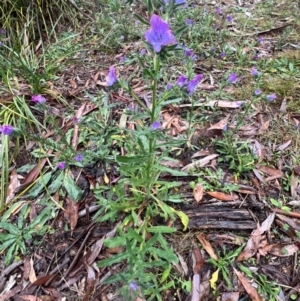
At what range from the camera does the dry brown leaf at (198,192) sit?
184 centimetres

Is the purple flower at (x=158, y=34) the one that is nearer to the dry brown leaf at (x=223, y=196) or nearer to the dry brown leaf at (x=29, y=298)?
the dry brown leaf at (x=223, y=196)

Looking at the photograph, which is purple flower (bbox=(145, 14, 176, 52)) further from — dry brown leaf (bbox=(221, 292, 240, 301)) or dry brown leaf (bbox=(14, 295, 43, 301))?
dry brown leaf (bbox=(14, 295, 43, 301))

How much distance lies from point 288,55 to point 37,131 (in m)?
2.25

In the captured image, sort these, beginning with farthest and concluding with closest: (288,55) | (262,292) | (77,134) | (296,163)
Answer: (288,55)
(77,134)
(296,163)
(262,292)

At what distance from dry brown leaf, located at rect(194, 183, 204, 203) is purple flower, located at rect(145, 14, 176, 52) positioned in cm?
96

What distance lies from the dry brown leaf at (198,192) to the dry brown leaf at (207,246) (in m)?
0.21

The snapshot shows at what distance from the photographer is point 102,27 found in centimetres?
338

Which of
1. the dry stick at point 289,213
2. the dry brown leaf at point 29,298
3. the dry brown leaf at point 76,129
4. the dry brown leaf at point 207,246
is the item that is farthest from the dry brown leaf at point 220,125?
the dry brown leaf at point 29,298

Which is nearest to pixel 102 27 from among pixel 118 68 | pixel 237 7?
pixel 118 68

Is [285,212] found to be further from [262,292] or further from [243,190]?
[262,292]

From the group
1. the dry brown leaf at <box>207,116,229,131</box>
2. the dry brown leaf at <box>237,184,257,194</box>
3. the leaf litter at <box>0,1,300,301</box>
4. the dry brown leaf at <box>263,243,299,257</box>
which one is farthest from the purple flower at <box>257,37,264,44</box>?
the dry brown leaf at <box>263,243,299,257</box>

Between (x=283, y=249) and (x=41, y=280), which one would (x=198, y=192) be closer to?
(x=283, y=249)

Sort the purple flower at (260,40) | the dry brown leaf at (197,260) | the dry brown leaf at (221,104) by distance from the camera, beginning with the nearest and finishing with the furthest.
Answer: the dry brown leaf at (197,260)
the dry brown leaf at (221,104)
the purple flower at (260,40)

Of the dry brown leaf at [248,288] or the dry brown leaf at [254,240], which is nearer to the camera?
the dry brown leaf at [248,288]
